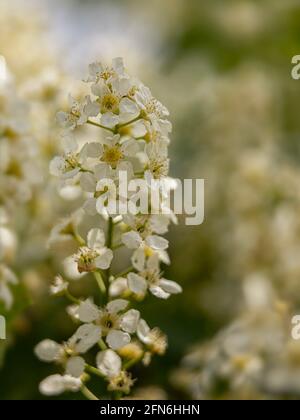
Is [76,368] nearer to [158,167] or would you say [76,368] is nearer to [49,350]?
[49,350]

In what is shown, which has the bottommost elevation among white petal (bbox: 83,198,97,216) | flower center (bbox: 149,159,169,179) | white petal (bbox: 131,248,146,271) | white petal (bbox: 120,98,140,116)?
white petal (bbox: 131,248,146,271)

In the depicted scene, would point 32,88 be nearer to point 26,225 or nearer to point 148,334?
point 26,225

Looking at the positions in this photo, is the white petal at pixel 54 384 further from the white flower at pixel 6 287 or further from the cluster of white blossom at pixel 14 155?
the cluster of white blossom at pixel 14 155

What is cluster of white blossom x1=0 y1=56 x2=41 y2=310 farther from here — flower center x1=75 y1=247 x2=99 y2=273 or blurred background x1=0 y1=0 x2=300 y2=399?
flower center x1=75 y1=247 x2=99 y2=273

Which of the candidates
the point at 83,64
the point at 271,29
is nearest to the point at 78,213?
the point at 83,64

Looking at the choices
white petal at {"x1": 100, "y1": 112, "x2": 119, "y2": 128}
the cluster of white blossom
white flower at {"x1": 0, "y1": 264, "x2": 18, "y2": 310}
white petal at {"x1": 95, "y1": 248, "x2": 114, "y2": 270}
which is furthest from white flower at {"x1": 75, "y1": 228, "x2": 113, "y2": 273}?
the cluster of white blossom
